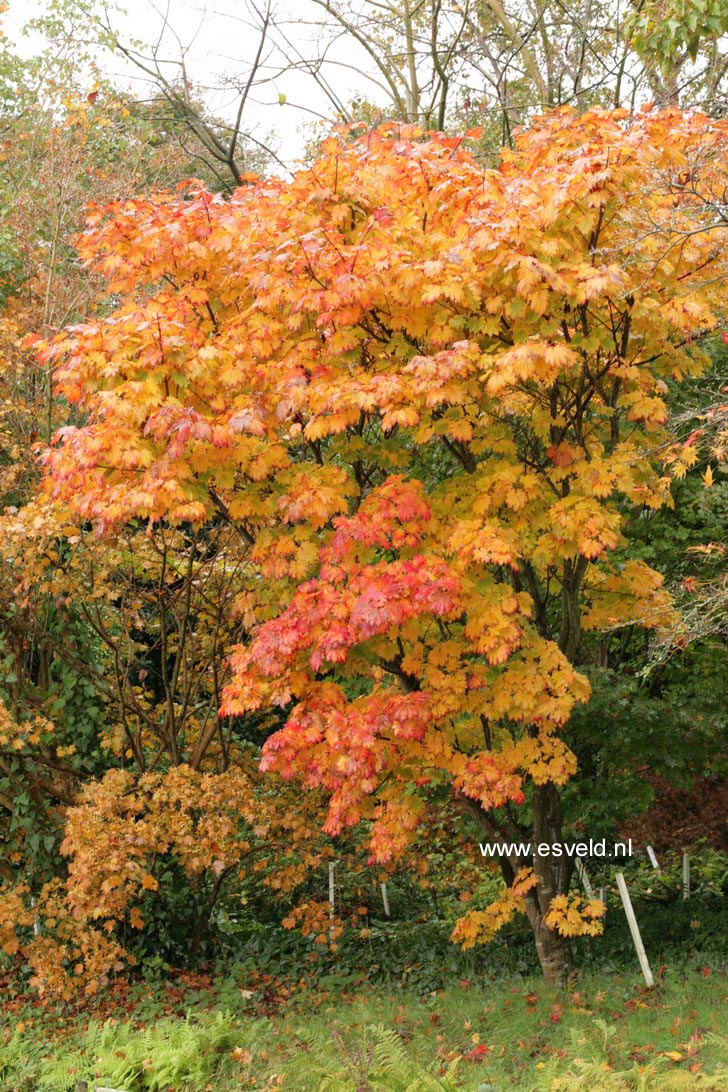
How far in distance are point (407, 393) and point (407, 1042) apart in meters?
4.54

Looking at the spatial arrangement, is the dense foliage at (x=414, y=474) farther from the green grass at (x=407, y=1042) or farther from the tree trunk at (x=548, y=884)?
the green grass at (x=407, y=1042)

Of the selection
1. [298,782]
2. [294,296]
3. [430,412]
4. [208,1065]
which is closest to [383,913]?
[298,782]

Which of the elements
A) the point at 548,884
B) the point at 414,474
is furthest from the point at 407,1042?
the point at 414,474

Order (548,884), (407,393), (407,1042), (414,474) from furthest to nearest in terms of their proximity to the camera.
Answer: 1. (414,474)
2. (548,884)
3. (407,1042)
4. (407,393)

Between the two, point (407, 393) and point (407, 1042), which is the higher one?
point (407, 393)

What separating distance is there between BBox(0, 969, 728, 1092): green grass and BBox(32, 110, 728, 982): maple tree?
0.91 metres

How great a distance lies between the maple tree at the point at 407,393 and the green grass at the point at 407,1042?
0.91 m

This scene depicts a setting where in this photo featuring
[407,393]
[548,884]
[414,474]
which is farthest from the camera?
[414,474]

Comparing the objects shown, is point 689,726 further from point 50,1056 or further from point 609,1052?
point 50,1056

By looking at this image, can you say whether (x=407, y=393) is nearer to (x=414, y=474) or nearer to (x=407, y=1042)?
(x=414, y=474)

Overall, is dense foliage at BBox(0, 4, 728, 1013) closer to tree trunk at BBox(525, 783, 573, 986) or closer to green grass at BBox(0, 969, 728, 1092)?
tree trunk at BBox(525, 783, 573, 986)

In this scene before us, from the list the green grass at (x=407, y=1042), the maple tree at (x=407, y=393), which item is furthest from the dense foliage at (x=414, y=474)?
the green grass at (x=407, y=1042)

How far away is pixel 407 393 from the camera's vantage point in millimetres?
6305

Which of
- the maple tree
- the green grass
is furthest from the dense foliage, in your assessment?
the green grass
